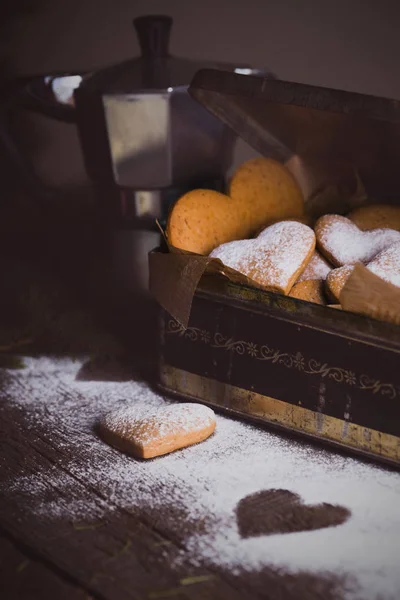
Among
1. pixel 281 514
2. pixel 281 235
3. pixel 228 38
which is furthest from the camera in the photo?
pixel 228 38

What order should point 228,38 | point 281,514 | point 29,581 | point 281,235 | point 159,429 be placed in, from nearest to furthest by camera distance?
point 29,581
point 281,514
point 159,429
point 281,235
point 228,38

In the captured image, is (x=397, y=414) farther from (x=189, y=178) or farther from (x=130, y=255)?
(x=130, y=255)

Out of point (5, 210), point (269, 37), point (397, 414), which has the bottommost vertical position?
point (397, 414)

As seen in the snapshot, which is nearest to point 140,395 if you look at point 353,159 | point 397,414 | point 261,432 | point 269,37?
point 261,432

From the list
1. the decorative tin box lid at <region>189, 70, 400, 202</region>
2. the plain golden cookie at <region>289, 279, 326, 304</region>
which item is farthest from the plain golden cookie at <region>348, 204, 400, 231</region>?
the plain golden cookie at <region>289, 279, 326, 304</region>

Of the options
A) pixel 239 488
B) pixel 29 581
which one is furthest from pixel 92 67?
pixel 29 581

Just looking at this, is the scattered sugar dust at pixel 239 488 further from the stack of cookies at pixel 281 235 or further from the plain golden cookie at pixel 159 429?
the stack of cookies at pixel 281 235

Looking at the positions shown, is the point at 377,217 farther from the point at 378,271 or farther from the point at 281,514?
the point at 281,514
